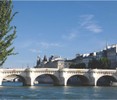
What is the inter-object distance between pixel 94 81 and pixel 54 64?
7134 cm

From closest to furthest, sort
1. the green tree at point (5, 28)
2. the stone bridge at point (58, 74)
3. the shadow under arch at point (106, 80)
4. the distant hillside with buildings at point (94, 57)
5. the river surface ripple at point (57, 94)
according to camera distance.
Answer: the green tree at point (5, 28), the river surface ripple at point (57, 94), the stone bridge at point (58, 74), the shadow under arch at point (106, 80), the distant hillside with buildings at point (94, 57)

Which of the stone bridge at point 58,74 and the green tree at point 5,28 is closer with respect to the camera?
the green tree at point 5,28

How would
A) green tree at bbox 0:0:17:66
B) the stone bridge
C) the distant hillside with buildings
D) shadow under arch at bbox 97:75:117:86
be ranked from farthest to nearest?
the distant hillside with buildings → shadow under arch at bbox 97:75:117:86 → the stone bridge → green tree at bbox 0:0:17:66

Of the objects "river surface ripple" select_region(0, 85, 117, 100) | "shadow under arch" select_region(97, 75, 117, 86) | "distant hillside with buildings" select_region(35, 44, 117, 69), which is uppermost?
"distant hillside with buildings" select_region(35, 44, 117, 69)

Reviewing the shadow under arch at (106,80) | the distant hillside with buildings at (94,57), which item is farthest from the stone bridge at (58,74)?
the distant hillside with buildings at (94,57)

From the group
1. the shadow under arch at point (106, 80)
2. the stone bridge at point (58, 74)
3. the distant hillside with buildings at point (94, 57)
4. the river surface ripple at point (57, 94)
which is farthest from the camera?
the distant hillside with buildings at point (94, 57)

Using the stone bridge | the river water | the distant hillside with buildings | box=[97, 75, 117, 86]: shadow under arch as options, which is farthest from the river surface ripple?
the distant hillside with buildings

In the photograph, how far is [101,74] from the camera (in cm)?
8369

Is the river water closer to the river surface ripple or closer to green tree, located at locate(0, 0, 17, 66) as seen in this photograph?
the river surface ripple

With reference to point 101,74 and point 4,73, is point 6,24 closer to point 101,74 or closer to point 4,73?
point 4,73

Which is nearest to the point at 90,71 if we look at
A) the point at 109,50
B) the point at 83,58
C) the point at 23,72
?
the point at 23,72

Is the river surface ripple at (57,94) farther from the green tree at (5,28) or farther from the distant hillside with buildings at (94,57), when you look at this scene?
the distant hillside with buildings at (94,57)

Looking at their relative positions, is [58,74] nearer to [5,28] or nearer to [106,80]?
[106,80]

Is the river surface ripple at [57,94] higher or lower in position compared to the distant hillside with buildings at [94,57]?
lower
